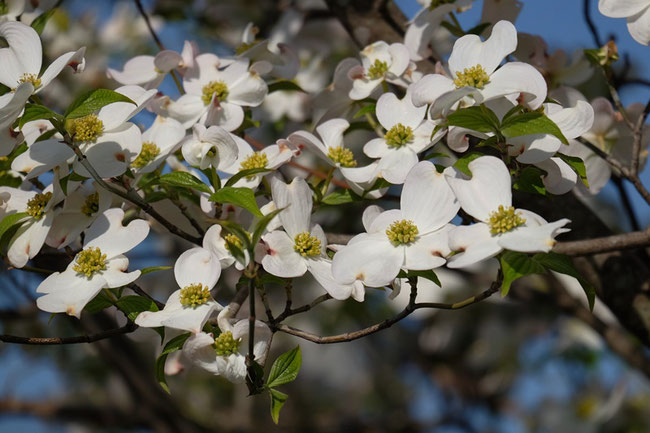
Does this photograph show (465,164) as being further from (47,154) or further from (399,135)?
(47,154)

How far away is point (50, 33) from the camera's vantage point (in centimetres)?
233

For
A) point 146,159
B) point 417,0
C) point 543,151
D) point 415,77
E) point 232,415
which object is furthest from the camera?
point 232,415

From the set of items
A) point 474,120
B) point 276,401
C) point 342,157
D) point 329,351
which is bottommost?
point 329,351

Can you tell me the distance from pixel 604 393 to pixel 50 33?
1997mm

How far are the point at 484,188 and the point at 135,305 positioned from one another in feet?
1.01

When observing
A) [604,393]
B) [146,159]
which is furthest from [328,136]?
[604,393]

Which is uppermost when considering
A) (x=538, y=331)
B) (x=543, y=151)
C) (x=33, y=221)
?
(x=543, y=151)

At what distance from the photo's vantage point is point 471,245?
54cm

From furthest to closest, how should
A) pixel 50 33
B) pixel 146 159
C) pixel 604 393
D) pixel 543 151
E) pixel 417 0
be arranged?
pixel 50 33 < pixel 604 393 < pixel 417 0 < pixel 146 159 < pixel 543 151

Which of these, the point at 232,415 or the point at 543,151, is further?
the point at 232,415

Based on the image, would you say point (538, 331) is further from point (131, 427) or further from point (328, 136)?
point (328, 136)

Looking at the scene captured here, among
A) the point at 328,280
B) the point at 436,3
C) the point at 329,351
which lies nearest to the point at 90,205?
the point at 328,280

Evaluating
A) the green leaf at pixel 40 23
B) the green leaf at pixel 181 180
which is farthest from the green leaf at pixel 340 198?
the green leaf at pixel 40 23

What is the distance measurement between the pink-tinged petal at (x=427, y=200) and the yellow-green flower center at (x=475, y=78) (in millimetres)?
82
